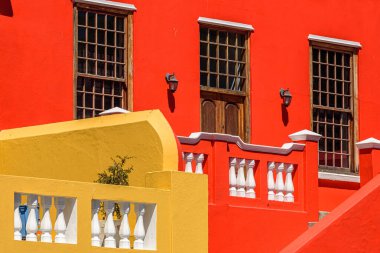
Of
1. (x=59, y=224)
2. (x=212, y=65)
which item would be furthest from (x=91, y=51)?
(x=59, y=224)

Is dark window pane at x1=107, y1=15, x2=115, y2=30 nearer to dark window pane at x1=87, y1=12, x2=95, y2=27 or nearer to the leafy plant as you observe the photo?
dark window pane at x1=87, y1=12, x2=95, y2=27

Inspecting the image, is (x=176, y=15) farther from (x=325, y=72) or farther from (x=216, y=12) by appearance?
(x=325, y=72)

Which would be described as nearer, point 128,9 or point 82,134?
point 82,134

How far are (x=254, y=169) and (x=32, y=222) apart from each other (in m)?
4.11

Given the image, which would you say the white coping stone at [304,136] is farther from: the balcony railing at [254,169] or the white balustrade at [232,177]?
the white balustrade at [232,177]

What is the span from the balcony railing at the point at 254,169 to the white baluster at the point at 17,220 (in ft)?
9.08

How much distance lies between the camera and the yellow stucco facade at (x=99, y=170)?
39.9 ft

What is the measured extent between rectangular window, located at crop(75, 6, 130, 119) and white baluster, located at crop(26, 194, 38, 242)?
517 cm

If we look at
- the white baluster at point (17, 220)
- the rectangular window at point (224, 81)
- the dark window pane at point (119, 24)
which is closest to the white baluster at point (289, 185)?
the rectangular window at point (224, 81)

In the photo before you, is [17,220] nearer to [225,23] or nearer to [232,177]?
[232,177]

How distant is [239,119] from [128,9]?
2574 millimetres

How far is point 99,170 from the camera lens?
14.1m

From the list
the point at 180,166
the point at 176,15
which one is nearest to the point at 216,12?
the point at 176,15

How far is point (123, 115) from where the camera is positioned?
1423 centimetres
